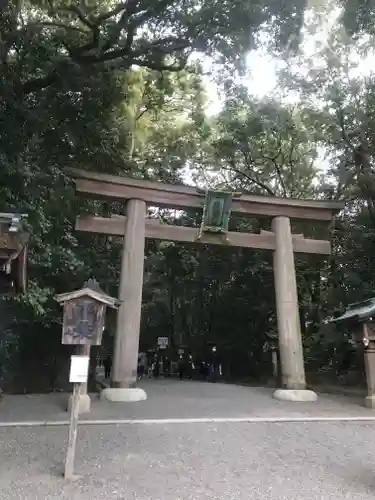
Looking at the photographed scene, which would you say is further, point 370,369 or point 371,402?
point 370,369

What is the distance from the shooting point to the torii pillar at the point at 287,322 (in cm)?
1002

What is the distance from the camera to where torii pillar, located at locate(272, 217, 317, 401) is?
10.0 metres

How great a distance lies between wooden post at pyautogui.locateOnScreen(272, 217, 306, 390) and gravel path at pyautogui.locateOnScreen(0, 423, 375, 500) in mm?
3149

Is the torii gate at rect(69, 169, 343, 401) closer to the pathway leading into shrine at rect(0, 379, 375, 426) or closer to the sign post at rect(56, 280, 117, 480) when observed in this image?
the pathway leading into shrine at rect(0, 379, 375, 426)

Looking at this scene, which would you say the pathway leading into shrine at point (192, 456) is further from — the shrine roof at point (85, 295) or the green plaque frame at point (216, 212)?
the green plaque frame at point (216, 212)

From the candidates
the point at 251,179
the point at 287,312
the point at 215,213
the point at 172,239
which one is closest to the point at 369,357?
the point at 287,312

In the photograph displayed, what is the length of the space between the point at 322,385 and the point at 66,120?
11.8 metres

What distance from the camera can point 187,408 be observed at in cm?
859

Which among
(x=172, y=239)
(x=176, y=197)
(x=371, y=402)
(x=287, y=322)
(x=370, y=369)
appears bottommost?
(x=371, y=402)

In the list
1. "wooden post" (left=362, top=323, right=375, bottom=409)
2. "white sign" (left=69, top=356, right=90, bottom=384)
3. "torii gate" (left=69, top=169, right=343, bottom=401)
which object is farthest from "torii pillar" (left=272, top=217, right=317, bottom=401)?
"white sign" (left=69, top=356, right=90, bottom=384)

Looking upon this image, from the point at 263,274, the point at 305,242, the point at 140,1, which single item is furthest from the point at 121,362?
the point at 263,274

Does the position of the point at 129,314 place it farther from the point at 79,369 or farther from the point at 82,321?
the point at 79,369

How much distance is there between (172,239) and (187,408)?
4150 mm

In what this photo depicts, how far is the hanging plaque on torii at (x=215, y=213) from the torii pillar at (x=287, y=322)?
1.43 meters
